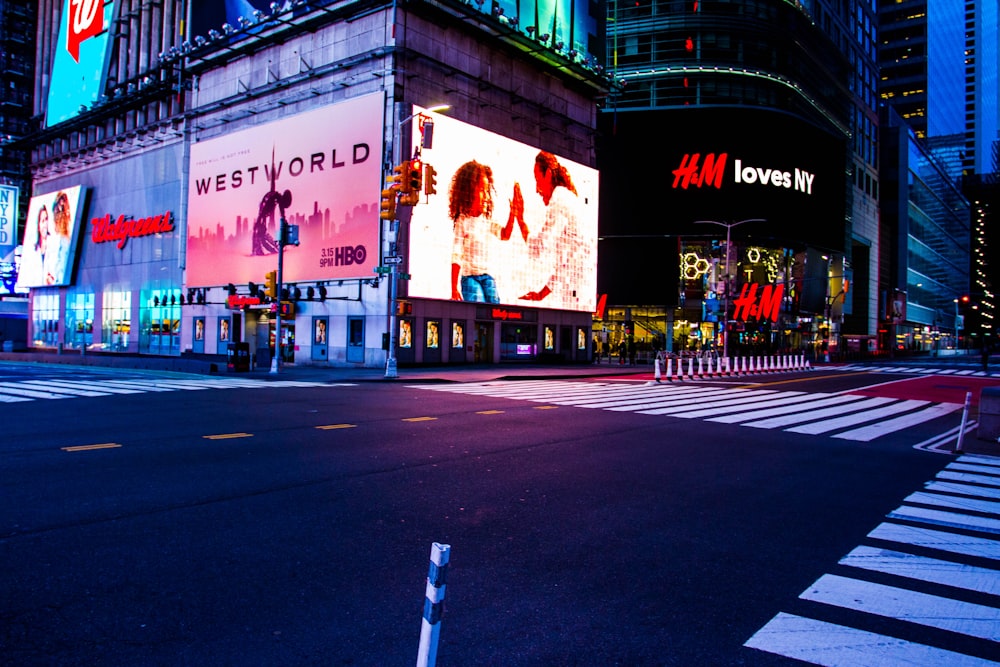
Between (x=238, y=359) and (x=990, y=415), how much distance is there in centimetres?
2663

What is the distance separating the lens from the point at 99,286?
56.7 m

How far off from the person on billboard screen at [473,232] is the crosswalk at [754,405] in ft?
50.6

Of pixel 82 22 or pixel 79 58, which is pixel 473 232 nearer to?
pixel 79 58

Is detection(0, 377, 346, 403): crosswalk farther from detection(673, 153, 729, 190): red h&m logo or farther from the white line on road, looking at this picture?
detection(673, 153, 729, 190): red h&m logo

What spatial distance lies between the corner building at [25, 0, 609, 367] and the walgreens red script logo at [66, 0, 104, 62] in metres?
0.38

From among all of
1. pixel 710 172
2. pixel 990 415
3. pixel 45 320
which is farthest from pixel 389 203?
pixel 45 320

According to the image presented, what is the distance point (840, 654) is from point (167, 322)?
5359 centimetres

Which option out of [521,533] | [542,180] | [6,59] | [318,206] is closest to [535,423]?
[521,533]

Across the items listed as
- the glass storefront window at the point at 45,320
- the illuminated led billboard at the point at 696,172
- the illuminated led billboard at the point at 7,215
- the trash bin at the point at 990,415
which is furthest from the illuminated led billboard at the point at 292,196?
the illuminated led billboard at the point at 696,172

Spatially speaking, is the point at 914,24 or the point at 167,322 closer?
the point at 167,322

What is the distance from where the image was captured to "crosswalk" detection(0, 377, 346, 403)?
58.1 feet

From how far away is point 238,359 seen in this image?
29859 millimetres

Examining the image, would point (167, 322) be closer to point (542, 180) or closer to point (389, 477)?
point (542, 180)

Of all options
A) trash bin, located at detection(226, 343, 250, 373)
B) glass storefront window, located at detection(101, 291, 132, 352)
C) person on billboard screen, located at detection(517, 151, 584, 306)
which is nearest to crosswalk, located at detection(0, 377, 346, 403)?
trash bin, located at detection(226, 343, 250, 373)
